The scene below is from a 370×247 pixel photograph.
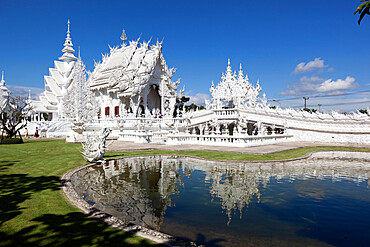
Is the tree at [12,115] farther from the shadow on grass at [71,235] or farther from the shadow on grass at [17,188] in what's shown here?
the shadow on grass at [71,235]

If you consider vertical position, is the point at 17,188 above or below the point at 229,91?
below

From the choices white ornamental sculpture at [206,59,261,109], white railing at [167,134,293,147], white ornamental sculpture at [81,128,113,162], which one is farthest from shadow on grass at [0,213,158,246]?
white ornamental sculpture at [206,59,261,109]

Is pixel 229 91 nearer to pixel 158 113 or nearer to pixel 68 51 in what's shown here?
pixel 158 113

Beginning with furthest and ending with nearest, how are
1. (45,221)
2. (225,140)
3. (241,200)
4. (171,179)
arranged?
(225,140) < (171,179) < (241,200) < (45,221)

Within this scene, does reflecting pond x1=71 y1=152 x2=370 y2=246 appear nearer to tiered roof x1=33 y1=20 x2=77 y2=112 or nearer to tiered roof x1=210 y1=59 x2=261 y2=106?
tiered roof x1=210 y1=59 x2=261 y2=106

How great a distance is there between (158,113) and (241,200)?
104 ft

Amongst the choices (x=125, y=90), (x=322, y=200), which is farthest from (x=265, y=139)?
(x=125, y=90)

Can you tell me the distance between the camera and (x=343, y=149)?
16.7 meters

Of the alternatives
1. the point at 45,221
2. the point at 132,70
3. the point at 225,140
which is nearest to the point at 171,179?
the point at 45,221

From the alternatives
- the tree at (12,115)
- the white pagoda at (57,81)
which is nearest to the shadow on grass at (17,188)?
the tree at (12,115)

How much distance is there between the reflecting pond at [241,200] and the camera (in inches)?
174

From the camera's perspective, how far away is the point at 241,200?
6.25 m

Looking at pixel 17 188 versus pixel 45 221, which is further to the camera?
pixel 17 188

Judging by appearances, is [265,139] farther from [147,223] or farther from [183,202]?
[147,223]
